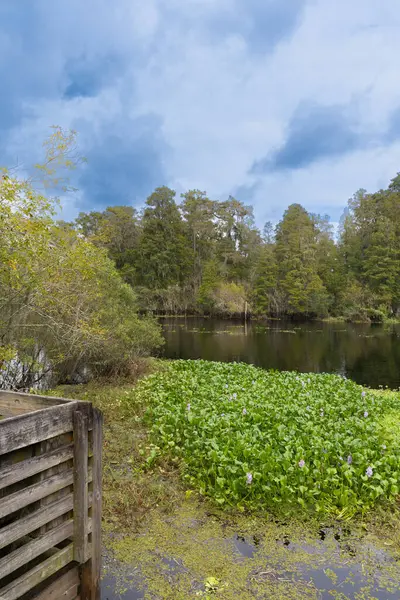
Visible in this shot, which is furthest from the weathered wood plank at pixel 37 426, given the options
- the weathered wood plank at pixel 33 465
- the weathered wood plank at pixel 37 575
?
the weathered wood plank at pixel 37 575

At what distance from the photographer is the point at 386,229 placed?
158 ft

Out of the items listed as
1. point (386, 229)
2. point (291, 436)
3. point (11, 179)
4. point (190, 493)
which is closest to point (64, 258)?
point (11, 179)

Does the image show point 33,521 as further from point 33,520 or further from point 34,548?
point 34,548

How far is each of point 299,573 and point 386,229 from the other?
1977 inches

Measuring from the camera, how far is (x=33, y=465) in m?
2.65

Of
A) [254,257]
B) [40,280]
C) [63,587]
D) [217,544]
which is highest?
[254,257]

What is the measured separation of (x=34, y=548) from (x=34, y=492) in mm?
367

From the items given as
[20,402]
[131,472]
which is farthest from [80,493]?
[131,472]

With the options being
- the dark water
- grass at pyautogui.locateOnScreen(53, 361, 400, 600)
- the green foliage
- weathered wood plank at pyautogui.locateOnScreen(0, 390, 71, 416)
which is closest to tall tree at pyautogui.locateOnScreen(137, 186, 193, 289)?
the dark water

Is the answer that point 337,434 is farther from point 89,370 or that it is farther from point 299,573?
point 89,370

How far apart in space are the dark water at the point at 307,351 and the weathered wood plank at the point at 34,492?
1453cm

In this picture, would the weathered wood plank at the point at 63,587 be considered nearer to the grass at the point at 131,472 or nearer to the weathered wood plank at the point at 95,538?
the weathered wood plank at the point at 95,538

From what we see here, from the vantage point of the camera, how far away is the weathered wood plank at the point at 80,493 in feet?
9.71

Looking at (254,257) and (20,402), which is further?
(254,257)
